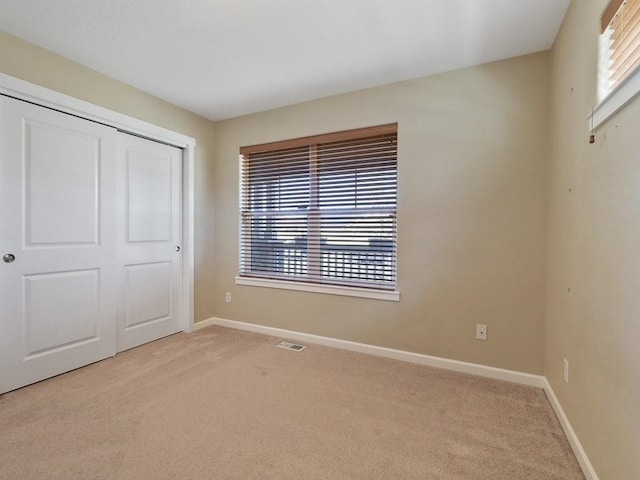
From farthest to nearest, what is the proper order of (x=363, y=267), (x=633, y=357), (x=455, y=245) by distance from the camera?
(x=363, y=267) → (x=455, y=245) → (x=633, y=357)

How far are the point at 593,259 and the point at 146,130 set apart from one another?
11.6ft

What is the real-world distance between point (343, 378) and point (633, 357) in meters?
1.76

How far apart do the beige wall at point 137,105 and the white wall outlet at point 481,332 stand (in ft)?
9.57

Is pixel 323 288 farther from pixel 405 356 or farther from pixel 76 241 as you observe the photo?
pixel 76 241

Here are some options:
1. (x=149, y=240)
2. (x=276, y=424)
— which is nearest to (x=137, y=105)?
(x=149, y=240)

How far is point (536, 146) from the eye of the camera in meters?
2.31

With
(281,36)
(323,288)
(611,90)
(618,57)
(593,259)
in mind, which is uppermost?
(281,36)

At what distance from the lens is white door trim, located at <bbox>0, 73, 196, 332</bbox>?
2.21m

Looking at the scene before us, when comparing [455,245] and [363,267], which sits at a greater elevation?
[455,245]

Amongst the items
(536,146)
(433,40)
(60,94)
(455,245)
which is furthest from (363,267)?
(60,94)

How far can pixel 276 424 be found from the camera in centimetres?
184

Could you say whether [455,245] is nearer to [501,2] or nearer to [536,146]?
[536,146]

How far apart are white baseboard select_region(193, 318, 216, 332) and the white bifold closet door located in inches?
11.9

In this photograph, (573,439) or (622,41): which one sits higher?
(622,41)
